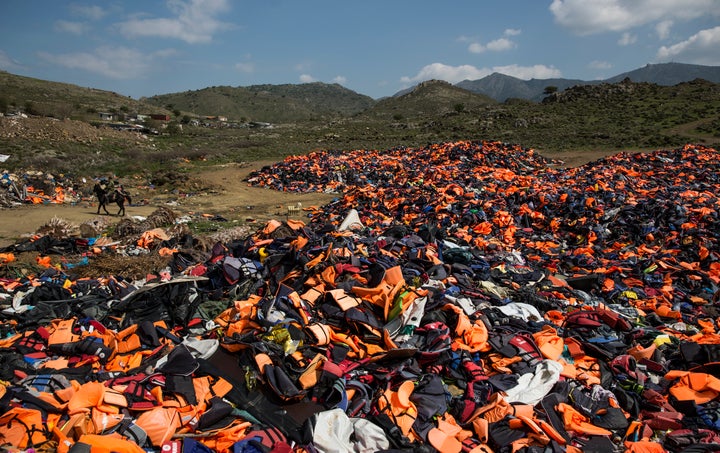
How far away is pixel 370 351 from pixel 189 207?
12147 millimetres

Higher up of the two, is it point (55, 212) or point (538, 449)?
point (55, 212)

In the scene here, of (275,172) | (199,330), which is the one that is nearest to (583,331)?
(199,330)

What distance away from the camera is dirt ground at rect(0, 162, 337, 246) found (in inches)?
457

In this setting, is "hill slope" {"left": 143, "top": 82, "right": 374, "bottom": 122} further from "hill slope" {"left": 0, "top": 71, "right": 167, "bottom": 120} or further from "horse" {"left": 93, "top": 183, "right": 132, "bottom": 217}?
"horse" {"left": 93, "top": 183, "right": 132, "bottom": 217}

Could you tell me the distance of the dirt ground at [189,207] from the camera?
38.1 feet

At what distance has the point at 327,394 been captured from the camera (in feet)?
13.2

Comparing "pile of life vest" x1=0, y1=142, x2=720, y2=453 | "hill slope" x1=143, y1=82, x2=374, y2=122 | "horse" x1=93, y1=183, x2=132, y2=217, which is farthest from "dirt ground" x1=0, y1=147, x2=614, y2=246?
"hill slope" x1=143, y1=82, x2=374, y2=122

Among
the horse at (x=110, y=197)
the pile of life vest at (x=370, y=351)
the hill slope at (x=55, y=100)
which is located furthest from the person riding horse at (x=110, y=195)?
the hill slope at (x=55, y=100)

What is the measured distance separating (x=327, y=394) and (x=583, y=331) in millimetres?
3685

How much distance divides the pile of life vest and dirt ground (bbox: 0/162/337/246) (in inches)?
144

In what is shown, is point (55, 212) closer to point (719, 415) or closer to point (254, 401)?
point (254, 401)

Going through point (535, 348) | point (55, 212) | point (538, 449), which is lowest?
point (538, 449)

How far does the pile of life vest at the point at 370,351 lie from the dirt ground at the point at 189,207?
12.0ft

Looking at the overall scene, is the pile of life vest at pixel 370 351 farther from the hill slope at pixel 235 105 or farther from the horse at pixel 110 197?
the hill slope at pixel 235 105
